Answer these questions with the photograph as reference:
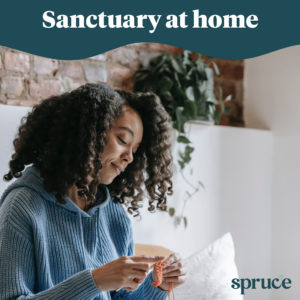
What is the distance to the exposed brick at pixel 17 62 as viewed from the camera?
1313mm

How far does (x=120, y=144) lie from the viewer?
1039mm

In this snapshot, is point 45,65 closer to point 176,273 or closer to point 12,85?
point 12,85

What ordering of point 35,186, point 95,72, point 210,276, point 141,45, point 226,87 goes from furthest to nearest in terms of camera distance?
point 226,87 → point 141,45 → point 95,72 → point 210,276 → point 35,186

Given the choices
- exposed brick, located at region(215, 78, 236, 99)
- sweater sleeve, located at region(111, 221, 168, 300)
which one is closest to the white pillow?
sweater sleeve, located at region(111, 221, 168, 300)

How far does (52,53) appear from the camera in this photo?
4.38 ft

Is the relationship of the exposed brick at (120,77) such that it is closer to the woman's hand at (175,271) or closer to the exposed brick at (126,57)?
the exposed brick at (126,57)

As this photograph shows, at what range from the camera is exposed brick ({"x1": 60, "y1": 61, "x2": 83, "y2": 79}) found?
1467 mm

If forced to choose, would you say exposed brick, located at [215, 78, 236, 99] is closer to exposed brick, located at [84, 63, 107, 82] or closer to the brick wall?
the brick wall

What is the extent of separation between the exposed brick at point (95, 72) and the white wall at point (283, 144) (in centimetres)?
91

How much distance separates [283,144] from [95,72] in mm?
1034

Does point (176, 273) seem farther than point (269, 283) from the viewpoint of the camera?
No

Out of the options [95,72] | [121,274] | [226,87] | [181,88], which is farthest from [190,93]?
[121,274]

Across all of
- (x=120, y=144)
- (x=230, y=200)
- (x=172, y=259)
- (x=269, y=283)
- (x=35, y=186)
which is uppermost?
(x=120, y=144)

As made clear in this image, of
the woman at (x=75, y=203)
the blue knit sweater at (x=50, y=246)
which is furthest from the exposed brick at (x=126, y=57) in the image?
the blue knit sweater at (x=50, y=246)
